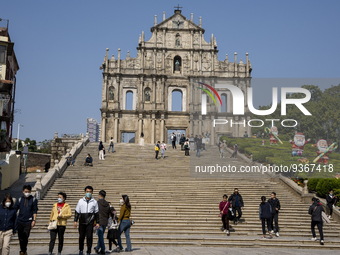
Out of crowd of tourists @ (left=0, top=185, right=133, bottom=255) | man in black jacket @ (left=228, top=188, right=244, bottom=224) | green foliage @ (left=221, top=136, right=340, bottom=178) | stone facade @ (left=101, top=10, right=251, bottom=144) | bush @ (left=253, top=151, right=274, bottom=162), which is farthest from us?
stone facade @ (left=101, top=10, right=251, bottom=144)

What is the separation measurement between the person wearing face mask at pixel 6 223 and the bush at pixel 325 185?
14.2m

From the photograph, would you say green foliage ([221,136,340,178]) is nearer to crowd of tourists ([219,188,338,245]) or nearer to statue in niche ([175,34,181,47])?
crowd of tourists ([219,188,338,245])

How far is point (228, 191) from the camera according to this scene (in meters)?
19.9

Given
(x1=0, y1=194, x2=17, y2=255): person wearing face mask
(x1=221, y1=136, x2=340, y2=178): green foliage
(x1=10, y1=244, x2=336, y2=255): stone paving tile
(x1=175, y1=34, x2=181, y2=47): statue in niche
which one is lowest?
(x1=10, y1=244, x2=336, y2=255): stone paving tile

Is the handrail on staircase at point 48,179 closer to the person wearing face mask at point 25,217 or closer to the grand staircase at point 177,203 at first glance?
the grand staircase at point 177,203

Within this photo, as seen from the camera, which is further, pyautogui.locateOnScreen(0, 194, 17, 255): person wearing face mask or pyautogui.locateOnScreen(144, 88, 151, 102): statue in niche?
pyautogui.locateOnScreen(144, 88, 151, 102): statue in niche

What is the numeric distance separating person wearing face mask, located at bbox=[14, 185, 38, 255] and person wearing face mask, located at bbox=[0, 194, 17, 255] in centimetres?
21

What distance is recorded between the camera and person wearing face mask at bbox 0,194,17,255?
8.62 m

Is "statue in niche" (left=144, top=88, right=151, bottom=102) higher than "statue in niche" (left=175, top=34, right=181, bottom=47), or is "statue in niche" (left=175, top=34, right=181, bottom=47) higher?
"statue in niche" (left=175, top=34, right=181, bottom=47)

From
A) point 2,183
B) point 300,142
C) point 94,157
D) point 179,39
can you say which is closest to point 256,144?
point 300,142

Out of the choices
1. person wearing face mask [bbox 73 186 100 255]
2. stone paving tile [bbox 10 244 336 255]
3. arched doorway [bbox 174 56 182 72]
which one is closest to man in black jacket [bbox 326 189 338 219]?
stone paving tile [bbox 10 244 336 255]

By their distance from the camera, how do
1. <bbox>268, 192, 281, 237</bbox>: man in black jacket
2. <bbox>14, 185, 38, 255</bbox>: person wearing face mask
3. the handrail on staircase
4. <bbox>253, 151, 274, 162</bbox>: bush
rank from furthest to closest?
1. <bbox>253, 151, 274, 162</bbox>: bush
2. the handrail on staircase
3. <bbox>268, 192, 281, 237</bbox>: man in black jacket
4. <bbox>14, 185, 38, 255</bbox>: person wearing face mask

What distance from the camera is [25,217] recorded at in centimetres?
930

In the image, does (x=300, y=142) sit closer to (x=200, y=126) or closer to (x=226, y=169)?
(x=226, y=169)
